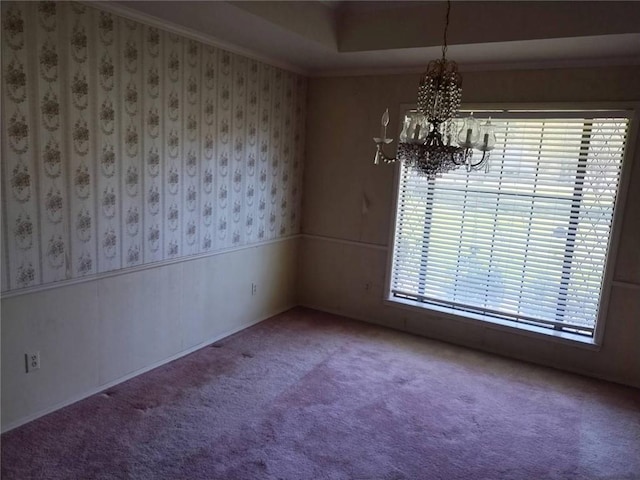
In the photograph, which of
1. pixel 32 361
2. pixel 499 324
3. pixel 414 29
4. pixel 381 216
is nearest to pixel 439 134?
pixel 414 29

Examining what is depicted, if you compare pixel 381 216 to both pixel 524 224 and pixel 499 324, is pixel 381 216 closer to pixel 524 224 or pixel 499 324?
pixel 524 224

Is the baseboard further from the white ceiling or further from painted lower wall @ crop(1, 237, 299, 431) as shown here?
the white ceiling

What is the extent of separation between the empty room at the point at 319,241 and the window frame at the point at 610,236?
17 millimetres

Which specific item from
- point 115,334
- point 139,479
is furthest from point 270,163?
point 139,479

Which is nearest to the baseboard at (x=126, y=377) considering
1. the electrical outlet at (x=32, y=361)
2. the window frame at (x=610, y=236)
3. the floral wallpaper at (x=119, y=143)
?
the electrical outlet at (x=32, y=361)

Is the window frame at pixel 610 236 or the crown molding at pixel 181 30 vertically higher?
→ the crown molding at pixel 181 30

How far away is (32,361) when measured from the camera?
2.82m

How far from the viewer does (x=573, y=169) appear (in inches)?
151

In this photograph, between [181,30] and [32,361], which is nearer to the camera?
[32,361]

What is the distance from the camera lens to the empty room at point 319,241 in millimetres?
2668

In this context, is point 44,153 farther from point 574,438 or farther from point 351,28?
point 574,438

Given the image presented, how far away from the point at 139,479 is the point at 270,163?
2942mm

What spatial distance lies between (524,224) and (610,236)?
636 millimetres

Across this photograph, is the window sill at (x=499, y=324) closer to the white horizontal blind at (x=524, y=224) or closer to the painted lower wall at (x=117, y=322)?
the white horizontal blind at (x=524, y=224)
